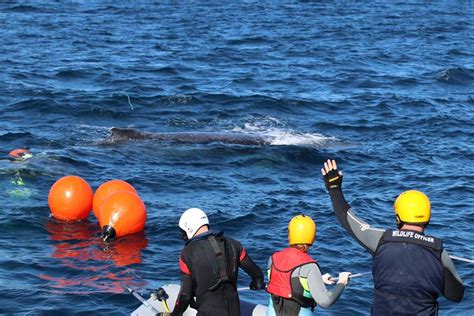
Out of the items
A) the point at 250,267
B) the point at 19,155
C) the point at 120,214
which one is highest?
the point at 250,267

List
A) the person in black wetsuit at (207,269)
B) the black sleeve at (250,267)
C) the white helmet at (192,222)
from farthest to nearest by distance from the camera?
1. the black sleeve at (250,267)
2. the white helmet at (192,222)
3. the person in black wetsuit at (207,269)

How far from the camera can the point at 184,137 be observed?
77.4 ft

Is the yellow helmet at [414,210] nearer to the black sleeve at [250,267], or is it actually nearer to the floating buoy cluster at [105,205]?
the black sleeve at [250,267]

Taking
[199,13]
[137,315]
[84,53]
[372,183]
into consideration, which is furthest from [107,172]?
[199,13]

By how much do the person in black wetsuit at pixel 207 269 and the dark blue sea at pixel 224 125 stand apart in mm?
3869

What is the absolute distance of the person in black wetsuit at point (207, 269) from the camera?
30.5 ft

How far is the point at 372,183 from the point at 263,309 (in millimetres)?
9785

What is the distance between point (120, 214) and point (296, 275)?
7.29m

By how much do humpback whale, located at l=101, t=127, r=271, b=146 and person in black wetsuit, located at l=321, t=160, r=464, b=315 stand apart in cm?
1531

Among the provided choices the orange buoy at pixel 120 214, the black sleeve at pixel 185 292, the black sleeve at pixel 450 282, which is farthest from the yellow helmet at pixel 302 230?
the orange buoy at pixel 120 214

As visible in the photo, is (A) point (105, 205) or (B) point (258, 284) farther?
(A) point (105, 205)

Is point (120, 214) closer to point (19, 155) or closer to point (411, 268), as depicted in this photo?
point (19, 155)

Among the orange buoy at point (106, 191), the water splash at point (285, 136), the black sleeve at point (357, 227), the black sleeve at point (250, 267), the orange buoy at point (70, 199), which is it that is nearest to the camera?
the black sleeve at point (357, 227)

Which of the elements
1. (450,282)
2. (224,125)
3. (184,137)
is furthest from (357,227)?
(224,125)
